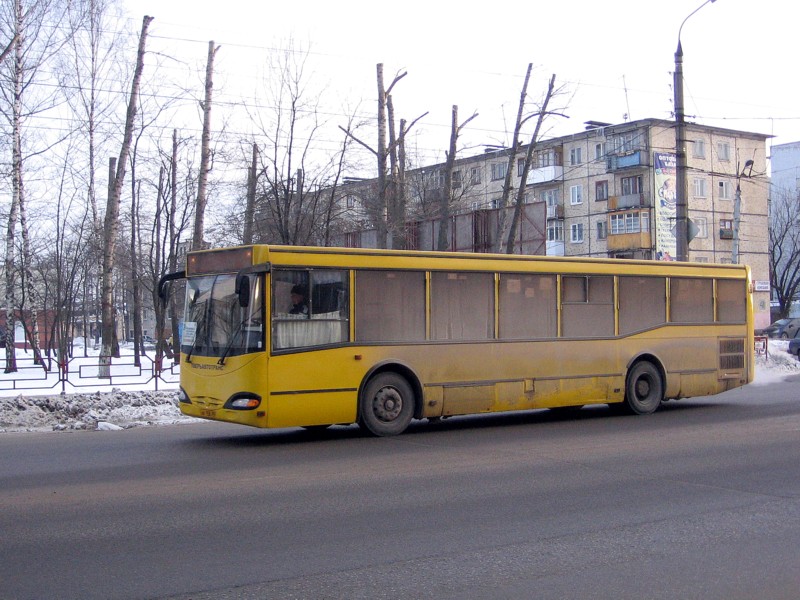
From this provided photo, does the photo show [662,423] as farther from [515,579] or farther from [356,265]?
[515,579]

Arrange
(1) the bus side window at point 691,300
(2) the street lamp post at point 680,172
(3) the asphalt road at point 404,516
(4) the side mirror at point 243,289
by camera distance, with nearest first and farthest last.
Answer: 1. (3) the asphalt road at point 404,516
2. (4) the side mirror at point 243,289
3. (1) the bus side window at point 691,300
4. (2) the street lamp post at point 680,172

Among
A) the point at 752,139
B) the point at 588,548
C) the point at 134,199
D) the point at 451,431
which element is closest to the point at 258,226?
the point at 134,199

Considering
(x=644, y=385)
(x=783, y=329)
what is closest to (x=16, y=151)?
(x=644, y=385)

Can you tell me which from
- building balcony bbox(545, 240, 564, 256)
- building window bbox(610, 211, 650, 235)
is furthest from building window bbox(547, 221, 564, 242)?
building window bbox(610, 211, 650, 235)

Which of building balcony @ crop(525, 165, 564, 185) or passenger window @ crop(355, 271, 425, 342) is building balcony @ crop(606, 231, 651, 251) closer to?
building balcony @ crop(525, 165, 564, 185)

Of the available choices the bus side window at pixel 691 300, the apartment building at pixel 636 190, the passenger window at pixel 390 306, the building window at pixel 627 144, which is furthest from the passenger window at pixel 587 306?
the building window at pixel 627 144

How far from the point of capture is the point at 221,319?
488 inches

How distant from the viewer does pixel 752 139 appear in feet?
219

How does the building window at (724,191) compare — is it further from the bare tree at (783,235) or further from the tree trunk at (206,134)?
the tree trunk at (206,134)

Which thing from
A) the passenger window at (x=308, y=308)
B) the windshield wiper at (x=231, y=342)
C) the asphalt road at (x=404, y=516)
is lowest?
the asphalt road at (x=404, y=516)

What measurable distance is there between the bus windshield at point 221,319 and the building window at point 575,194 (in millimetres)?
54146

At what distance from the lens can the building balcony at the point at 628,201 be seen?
196ft

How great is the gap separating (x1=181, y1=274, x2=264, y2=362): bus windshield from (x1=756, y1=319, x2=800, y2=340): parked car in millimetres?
51412

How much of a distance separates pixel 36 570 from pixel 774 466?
8.06 m
